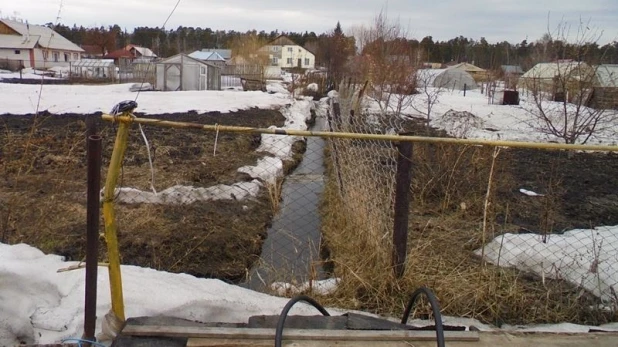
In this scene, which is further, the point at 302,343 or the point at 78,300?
the point at 78,300

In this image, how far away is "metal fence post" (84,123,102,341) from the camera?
224 centimetres

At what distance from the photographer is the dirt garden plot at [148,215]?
4.86 metres

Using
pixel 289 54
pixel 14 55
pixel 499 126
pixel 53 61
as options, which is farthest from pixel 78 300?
pixel 289 54

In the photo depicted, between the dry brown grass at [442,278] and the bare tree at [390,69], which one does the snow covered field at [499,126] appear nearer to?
the bare tree at [390,69]

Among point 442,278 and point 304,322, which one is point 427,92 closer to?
point 442,278

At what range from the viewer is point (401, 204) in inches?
131

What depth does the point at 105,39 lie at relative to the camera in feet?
226


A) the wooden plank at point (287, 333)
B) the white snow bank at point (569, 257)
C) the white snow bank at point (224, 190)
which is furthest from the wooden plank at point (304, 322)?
the white snow bank at point (224, 190)

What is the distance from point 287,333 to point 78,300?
133 cm

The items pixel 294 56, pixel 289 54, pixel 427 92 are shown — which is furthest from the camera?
pixel 294 56

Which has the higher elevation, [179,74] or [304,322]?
[179,74]

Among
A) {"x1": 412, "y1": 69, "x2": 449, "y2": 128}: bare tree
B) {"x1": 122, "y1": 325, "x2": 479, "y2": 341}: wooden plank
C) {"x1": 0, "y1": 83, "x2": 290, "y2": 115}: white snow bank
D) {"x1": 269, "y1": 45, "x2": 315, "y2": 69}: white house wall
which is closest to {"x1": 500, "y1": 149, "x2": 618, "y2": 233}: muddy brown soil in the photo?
{"x1": 122, "y1": 325, "x2": 479, "y2": 341}: wooden plank

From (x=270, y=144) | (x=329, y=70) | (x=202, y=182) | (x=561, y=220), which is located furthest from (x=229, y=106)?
(x=329, y=70)

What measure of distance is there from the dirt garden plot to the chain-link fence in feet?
0.08
